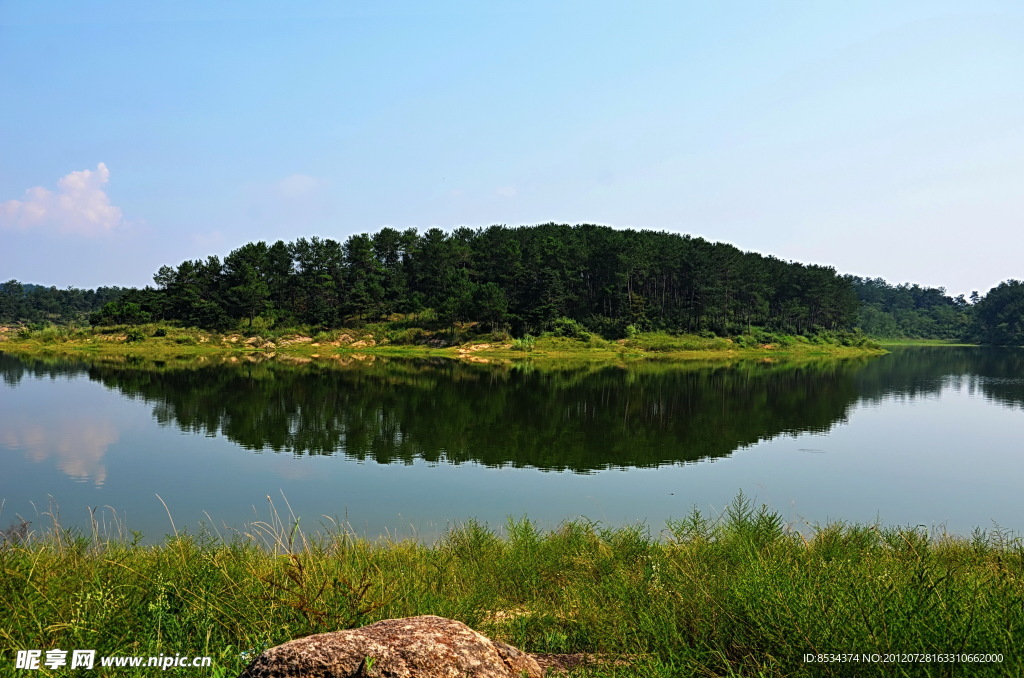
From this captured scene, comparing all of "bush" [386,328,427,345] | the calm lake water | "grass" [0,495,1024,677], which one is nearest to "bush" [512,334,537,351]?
"bush" [386,328,427,345]

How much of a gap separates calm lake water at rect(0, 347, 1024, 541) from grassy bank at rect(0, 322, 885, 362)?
35361mm

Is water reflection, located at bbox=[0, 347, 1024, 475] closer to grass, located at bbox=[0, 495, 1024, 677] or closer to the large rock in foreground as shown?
grass, located at bbox=[0, 495, 1024, 677]

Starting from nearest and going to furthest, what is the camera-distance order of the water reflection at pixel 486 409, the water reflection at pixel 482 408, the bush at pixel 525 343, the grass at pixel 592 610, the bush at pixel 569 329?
the grass at pixel 592 610 → the water reflection at pixel 482 408 → the water reflection at pixel 486 409 → the bush at pixel 525 343 → the bush at pixel 569 329

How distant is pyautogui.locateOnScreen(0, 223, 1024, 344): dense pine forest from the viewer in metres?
91.2

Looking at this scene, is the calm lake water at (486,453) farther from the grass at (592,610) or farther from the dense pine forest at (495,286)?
the dense pine forest at (495,286)

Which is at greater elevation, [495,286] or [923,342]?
[495,286]

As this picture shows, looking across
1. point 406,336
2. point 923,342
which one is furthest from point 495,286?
A: point 923,342

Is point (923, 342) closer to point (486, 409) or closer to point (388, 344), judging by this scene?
point (388, 344)

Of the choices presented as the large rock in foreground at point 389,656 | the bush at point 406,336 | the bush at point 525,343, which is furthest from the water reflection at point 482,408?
the bush at point 406,336

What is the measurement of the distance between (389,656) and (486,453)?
1866 centimetres

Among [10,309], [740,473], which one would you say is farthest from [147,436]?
[10,309]

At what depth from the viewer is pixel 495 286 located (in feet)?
287

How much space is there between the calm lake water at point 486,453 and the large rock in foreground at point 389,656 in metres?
7.90

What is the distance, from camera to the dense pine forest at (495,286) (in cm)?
9125
